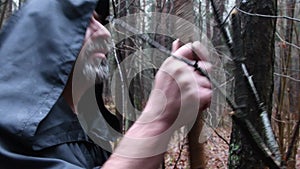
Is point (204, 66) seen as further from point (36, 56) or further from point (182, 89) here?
point (36, 56)

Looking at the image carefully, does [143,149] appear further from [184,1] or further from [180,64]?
[184,1]

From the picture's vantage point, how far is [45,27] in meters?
0.91

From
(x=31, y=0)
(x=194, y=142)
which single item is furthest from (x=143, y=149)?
(x=31, y=0)

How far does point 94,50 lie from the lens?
1.08 meters

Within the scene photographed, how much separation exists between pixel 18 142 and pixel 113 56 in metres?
2.47

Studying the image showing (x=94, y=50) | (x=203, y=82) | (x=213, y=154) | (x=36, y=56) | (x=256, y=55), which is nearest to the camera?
(x=203, y=82)

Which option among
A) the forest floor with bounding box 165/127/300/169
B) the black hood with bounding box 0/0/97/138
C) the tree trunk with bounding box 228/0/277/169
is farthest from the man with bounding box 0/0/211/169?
the forest floor with bounding box 165/127/300/169

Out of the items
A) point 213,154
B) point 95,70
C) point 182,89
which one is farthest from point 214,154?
point 182,89

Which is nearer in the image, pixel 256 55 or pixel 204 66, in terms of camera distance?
pixel 204 66

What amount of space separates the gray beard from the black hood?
14 centimetres

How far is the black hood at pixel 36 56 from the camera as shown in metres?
0.82

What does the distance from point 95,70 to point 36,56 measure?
0.27 m

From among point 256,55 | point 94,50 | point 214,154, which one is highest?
point 94,50

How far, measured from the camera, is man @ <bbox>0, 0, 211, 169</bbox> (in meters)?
0.74
